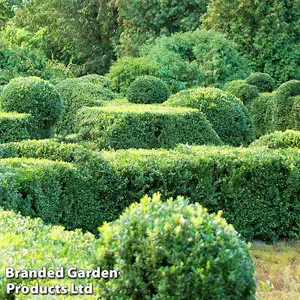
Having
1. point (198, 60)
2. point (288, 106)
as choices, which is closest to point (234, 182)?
point (288, 106)

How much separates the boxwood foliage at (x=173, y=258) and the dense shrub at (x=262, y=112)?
14.8m

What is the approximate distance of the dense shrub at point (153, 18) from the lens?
30453 millimetres

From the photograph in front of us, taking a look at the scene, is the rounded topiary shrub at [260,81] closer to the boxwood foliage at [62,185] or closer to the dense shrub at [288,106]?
the dense shrub at [288,106]

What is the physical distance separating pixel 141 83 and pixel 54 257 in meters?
10.9

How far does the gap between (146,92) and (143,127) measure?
379 cm

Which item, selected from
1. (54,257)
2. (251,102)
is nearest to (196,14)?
(251,102)

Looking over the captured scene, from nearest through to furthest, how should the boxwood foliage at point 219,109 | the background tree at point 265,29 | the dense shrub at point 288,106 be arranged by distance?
1. the boxwood foliage at point 219,109
2. the dense shrub at point 288,106
3. the background tree at point 265,29

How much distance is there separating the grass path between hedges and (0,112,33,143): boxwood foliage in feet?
14.5

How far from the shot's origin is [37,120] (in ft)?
35.2

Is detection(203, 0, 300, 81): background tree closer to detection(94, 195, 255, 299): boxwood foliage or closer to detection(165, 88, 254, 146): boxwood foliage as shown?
detection(165, 88, 254, 146): boxwood foliage

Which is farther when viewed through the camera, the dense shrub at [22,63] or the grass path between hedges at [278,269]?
the dense shrub at [22,63]

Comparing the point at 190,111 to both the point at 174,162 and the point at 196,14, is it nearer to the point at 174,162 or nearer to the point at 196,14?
the point at 174,162

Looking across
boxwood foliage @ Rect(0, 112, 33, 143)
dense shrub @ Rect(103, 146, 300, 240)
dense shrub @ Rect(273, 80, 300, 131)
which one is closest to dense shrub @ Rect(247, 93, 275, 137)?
dense shrub @ Rect(273, 80, 300, 131)

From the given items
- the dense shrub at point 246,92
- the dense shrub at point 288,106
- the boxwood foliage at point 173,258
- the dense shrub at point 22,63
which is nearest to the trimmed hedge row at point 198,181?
the boxwood foliage at point 173,258
